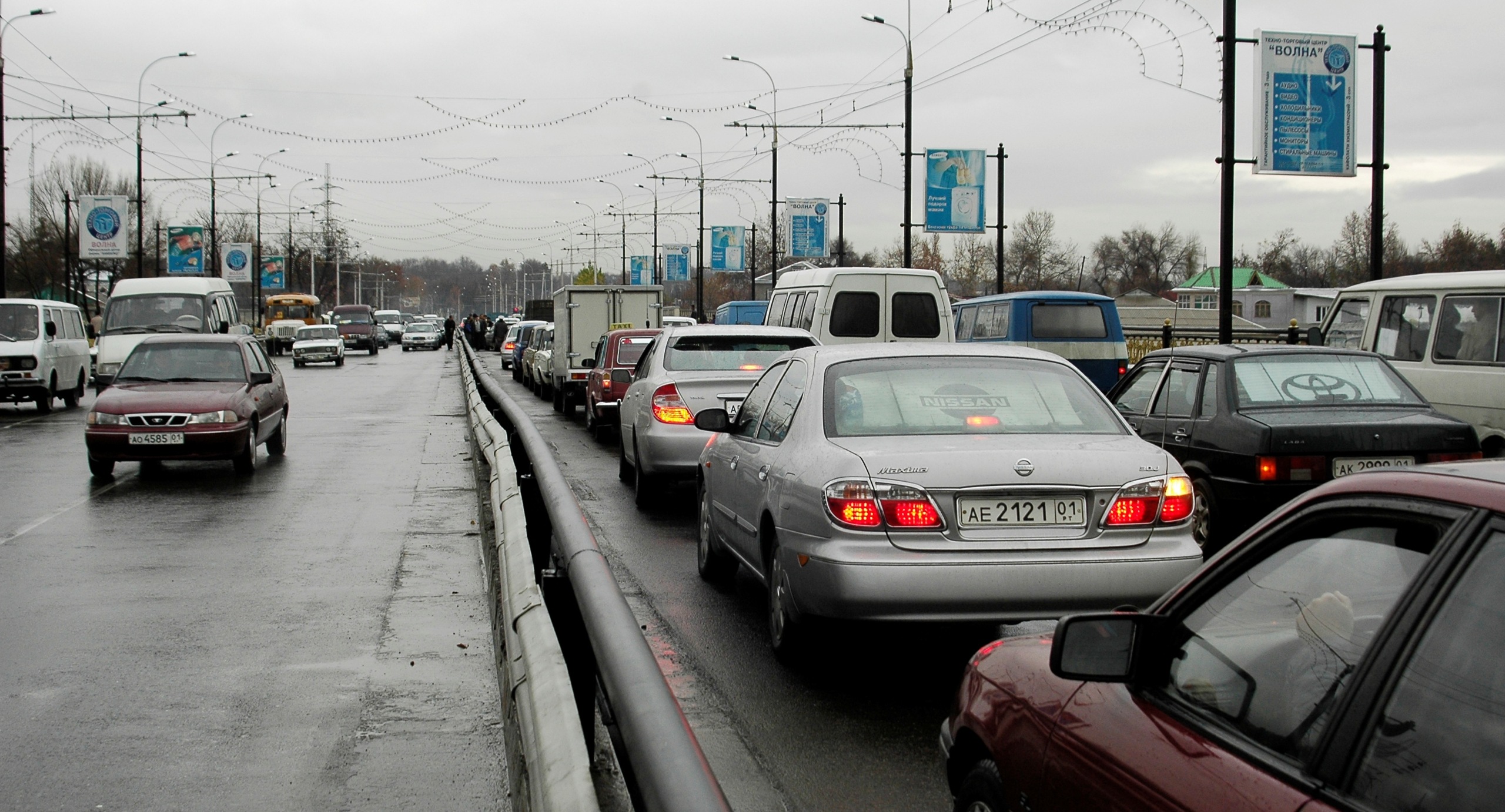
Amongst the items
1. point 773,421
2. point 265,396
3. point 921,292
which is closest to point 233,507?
point 265,396

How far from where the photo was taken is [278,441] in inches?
671

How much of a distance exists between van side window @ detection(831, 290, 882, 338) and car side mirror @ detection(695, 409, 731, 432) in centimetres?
1160

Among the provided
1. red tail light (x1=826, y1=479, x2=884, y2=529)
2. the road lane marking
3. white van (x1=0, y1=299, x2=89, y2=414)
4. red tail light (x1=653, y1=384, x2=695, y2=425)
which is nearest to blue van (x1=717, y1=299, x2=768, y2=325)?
white van (x1=0, y1=299, x2=89, y2=414)

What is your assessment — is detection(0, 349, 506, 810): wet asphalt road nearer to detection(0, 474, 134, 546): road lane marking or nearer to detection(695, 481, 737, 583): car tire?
detection(0, 474, 134, 546): road lane marking

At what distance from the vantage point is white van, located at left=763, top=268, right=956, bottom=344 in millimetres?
19812

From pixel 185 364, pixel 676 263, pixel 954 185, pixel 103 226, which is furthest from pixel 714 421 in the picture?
pixel 676 263

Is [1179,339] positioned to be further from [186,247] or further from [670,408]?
[186,247]

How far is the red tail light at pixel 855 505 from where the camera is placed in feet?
18.9

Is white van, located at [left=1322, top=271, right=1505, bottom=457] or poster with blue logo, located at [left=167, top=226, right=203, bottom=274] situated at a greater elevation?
poster with blue logo, located at [left=167, top=226, right=203, bottom=274]

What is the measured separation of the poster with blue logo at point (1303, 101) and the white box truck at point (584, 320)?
12638 mm

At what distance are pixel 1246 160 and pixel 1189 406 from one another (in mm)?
12176

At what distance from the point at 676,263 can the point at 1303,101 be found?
168 ft

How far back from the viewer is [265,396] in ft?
52.7

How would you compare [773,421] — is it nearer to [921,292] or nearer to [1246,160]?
[921,292]
